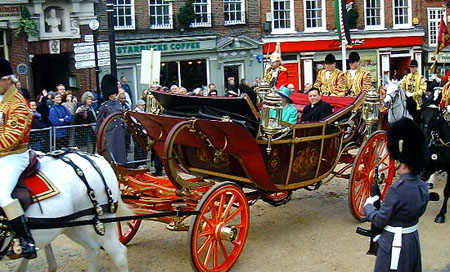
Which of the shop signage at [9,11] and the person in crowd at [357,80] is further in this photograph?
the shop signage at [9,11]

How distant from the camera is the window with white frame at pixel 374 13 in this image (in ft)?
86.4

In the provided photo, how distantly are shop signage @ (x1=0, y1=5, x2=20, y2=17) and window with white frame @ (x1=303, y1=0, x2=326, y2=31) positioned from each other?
40.3ft

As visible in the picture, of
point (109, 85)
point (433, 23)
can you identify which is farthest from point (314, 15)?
point (109, 85)

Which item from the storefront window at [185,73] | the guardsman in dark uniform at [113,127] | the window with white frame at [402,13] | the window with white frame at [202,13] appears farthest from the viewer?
the window with white frame at [402,13]

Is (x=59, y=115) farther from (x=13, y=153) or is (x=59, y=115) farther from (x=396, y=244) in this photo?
(x=396, y=244)

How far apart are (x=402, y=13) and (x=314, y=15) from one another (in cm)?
481

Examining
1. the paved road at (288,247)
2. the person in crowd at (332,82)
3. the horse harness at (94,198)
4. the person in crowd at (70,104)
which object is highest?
the person in crowd at (332,82)

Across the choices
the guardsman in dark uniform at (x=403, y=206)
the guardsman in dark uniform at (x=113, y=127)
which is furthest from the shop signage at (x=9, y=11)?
the guardsman in dark uniform at (x=403, y=206)

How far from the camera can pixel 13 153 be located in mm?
4863

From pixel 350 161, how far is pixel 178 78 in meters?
14.0

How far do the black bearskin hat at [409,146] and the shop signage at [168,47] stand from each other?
16.8m

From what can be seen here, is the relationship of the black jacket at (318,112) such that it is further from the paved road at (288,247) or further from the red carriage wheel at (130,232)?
the red carriage wheel at (130,232)

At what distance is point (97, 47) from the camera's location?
12562 millimetres

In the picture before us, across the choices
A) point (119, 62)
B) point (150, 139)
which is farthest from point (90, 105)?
point (119, 62)
